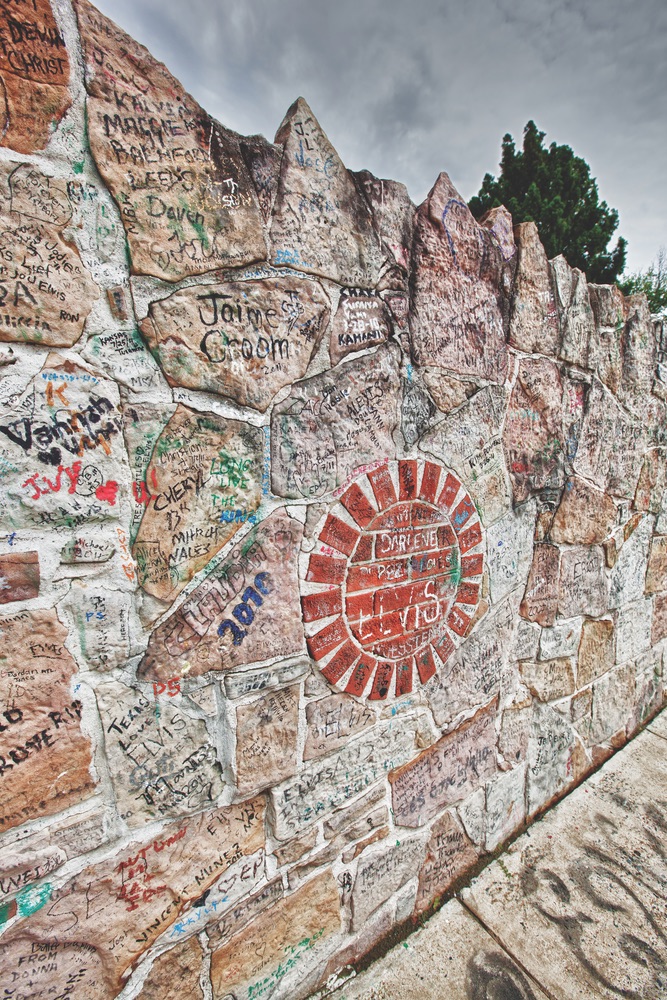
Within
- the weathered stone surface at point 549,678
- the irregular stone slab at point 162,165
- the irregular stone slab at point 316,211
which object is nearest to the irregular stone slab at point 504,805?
the weathered stone surface at point 549,678

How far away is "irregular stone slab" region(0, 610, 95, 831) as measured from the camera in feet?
2.80

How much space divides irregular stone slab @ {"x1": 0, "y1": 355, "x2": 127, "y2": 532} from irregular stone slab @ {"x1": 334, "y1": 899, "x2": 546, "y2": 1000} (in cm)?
158

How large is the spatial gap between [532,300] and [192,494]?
1.33 m

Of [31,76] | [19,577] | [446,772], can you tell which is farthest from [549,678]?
[31,76]

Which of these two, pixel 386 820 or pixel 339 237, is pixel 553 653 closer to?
pixel 386 820

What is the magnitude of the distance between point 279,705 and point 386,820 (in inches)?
24.4

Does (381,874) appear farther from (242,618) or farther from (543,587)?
(543,587)

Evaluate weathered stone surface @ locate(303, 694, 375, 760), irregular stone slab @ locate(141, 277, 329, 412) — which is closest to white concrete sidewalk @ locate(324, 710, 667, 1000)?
weathered stone surface @ locate(303, 694, 375, 760)

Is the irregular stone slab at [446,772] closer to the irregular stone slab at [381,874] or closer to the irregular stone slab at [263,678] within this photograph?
the irregular stone slab at [381,874]

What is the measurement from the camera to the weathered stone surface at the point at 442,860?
1.62m

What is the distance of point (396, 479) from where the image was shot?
1345mm

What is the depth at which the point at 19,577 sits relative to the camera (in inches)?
33.2

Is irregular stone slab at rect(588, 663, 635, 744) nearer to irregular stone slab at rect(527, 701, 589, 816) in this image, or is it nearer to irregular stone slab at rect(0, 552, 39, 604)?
irregular stone slab at rect(527, 701, 589, 816)

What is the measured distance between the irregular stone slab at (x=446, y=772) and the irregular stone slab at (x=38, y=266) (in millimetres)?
1485
